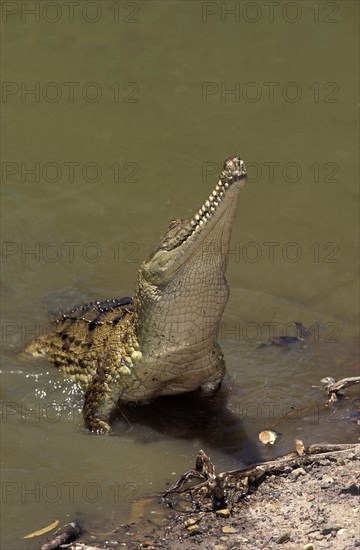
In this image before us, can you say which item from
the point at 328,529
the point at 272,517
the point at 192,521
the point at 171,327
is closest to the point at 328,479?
the point at 272,517

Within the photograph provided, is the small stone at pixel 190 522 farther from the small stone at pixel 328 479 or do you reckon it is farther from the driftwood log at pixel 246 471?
the small stone at pixel 328 479

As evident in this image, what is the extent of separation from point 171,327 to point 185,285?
318 mm

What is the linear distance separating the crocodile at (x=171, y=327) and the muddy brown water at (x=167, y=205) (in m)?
0.20

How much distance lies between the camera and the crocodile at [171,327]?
245 inches

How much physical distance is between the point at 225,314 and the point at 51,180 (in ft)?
9.39

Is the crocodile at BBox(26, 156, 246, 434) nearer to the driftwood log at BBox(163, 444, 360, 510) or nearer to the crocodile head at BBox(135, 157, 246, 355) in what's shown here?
the crocodile head at BBox(135, 157, 246, 355)

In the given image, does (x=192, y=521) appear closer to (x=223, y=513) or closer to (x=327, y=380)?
(x=223, y=513)

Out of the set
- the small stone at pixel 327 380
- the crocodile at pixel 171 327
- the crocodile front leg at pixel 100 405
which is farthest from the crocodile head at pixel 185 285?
the small stone at pixel 327 380

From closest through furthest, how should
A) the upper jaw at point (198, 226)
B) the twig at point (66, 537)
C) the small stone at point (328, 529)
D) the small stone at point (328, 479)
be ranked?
1. the small stone at point (328, 529)
2. the twig at point (66, 537)
3. the small stone at point (328, 479)
4. the upper jaw at point (198, 226)

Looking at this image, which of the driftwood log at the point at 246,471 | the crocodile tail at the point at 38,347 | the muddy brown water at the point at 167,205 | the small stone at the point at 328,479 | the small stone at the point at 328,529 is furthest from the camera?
the crocodile tail at the point at 38,347

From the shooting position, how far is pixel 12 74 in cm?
1148

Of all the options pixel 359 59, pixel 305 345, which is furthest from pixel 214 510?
pixel 359 59

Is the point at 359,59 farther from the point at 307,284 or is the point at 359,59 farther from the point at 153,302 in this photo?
the point at 153,302

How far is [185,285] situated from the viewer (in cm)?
640
